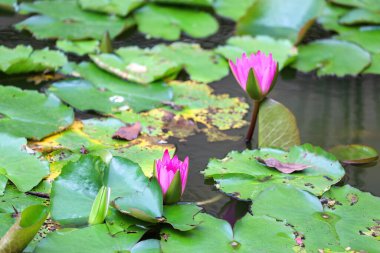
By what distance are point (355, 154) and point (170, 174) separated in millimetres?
649

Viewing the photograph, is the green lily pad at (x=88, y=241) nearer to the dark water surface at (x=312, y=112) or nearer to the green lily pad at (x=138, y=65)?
the dark water surface at (x=312, y=112)

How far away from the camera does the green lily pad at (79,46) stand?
2411 millimetres

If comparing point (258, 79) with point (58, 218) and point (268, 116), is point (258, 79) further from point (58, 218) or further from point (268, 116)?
point (58, 218)

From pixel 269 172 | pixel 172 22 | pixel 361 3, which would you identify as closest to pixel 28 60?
pixel 172 22

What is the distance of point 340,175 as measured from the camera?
1.65 metres

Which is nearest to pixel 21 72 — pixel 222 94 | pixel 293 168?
pixel 222 94

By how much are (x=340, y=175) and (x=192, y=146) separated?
457 millimetres

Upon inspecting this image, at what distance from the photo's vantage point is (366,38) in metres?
2.67

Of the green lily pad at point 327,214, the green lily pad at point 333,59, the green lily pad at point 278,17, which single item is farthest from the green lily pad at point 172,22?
the green lily pad at point 327,214

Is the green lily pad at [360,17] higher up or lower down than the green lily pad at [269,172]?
higher up

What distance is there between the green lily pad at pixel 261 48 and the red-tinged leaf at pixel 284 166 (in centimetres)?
78

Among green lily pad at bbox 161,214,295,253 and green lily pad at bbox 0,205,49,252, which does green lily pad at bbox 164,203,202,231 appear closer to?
green lily pad at bbox 161,214,295,253

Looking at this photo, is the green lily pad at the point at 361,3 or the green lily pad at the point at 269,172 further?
the green lily pad at the point at 361,3

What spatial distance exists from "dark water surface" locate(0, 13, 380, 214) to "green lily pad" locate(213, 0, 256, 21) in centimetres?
27
